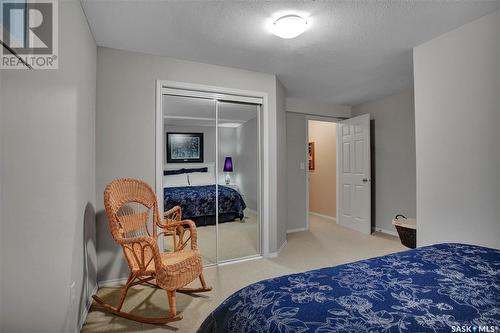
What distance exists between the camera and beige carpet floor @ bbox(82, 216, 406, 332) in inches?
76.6

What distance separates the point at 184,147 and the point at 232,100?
853 millimetres

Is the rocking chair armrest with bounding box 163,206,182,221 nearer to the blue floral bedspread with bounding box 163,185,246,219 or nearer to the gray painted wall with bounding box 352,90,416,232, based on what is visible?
the blue floral bedspread with bounding box 163,185,246,219

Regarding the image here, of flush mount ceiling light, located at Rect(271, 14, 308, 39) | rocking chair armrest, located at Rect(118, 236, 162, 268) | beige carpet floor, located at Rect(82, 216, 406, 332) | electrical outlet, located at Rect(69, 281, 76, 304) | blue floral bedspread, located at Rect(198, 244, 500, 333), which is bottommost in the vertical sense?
beige carpet floor, located at Rect(82, 216, 406, 332)

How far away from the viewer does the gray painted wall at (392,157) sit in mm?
4117

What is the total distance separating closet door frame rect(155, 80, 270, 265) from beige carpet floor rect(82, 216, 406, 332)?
1.20ft

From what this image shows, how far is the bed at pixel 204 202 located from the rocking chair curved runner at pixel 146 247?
228 mm

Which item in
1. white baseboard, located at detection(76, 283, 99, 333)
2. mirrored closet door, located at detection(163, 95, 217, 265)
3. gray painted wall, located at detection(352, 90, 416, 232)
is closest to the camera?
white baseboard, located at detection(76, 283, 99, 333)

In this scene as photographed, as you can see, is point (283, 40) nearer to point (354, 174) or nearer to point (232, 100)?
point (232, 100)

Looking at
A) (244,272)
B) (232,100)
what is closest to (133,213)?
(244,272)

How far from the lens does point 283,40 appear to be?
98.9 inches

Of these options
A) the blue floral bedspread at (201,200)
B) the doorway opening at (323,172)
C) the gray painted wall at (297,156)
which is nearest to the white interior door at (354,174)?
the doorway opening at (323,172)

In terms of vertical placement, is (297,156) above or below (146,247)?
above

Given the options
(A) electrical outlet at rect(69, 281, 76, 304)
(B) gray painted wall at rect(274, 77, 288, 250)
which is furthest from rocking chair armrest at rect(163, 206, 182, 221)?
(B) gray painted wall at rect(274, 77, 288, 250)

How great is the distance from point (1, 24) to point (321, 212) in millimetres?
5943
